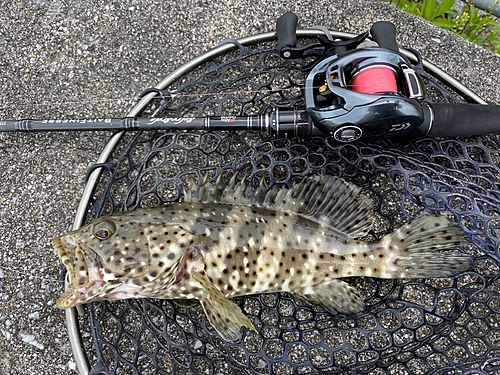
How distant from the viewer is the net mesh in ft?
7.84

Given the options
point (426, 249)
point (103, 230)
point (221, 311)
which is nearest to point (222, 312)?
point (221, 311)

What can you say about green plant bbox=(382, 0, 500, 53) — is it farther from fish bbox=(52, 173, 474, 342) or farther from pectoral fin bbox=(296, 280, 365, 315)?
pectoral fin bbox=(296, 280, 365, 315)

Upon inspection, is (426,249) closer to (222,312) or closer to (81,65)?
(222,312)

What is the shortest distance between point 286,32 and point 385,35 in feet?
2.15

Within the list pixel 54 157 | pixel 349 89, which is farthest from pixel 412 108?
pixel 54 157

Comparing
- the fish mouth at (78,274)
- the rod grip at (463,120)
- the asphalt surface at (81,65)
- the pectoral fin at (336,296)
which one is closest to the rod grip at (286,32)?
the asphalt surface at (81,65)

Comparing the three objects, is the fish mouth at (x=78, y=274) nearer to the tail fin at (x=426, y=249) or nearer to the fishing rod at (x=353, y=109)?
the fishing rod at (x=353, y=109)

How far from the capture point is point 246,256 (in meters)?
2.17

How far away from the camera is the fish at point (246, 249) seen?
6.81 feet

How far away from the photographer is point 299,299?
8.20ft

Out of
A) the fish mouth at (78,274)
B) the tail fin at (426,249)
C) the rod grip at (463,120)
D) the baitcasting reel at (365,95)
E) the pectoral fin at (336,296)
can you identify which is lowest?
the pectoral fin at (336,296)

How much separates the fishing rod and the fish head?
0.76 meters

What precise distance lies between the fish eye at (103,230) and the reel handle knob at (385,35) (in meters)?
2.07

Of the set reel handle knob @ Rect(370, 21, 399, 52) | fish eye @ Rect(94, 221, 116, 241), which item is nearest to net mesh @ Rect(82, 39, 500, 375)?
fish eye @ Rect(94, 221, 116, 241)
